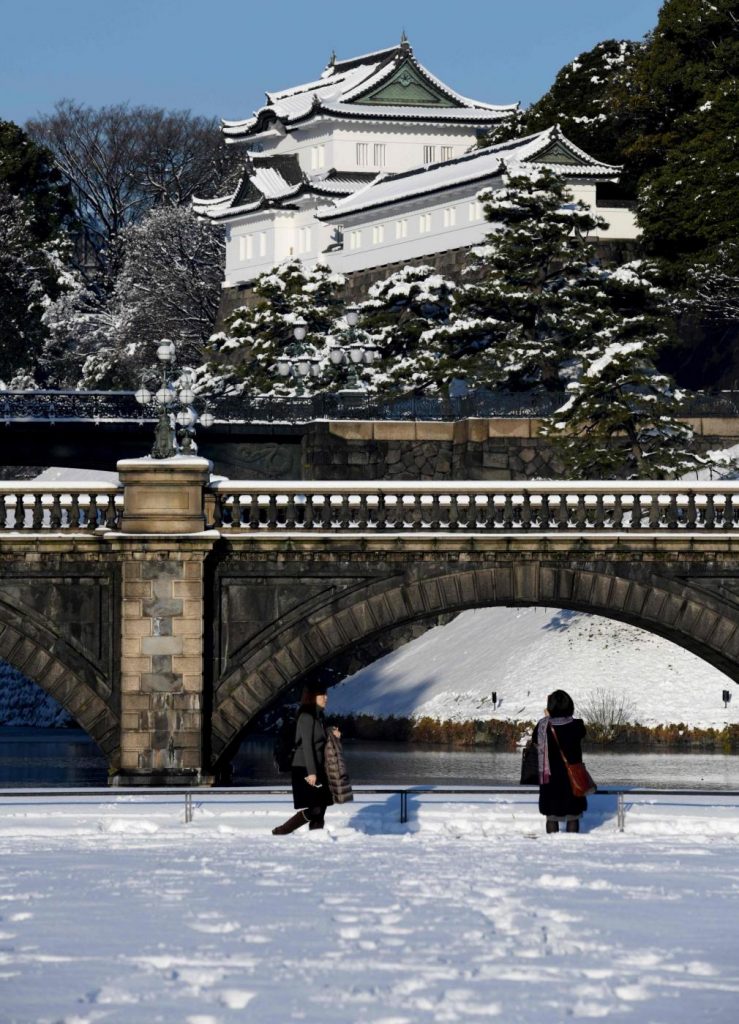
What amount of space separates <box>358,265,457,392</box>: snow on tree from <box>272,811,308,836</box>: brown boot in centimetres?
4933

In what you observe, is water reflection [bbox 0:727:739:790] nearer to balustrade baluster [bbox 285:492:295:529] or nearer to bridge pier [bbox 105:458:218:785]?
bridge pier [bbox 105:458:218:785]

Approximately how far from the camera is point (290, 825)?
75.4 ft

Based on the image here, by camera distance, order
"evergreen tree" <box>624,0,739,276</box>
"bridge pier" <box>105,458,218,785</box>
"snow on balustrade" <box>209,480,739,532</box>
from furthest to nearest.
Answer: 1. "evergreen tree" <box>624,0,739,276</box>
2. "snow on balustrade" <box>209,480,739,532</box>
3. "bridge pier" <box>105,458,218,785</box>

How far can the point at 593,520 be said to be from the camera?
3612cm

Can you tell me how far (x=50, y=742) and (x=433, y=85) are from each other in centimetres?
5350

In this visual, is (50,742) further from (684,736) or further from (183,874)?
(183,874)

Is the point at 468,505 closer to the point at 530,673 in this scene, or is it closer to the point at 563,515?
the point at 563,515

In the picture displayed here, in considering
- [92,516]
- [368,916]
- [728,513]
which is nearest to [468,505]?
[728,513]

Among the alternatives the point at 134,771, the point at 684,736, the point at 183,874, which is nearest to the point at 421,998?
the point at 183,874

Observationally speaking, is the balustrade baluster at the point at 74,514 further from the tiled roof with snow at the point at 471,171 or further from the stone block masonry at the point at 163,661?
the tiled roof with snow at the point at 471,171

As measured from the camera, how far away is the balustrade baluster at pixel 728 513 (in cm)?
3550

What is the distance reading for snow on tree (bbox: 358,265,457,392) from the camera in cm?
7419

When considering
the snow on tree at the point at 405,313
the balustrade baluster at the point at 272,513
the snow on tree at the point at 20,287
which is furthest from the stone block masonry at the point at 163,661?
the snow on tree at the point at 20,287

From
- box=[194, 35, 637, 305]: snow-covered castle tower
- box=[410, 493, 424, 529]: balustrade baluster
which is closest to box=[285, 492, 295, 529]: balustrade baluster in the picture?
box=[410, 493, 424, 529]: balustrade baluster
